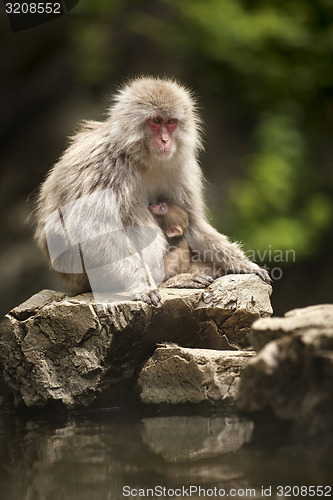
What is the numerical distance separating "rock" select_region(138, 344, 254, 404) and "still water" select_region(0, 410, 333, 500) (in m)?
0.24

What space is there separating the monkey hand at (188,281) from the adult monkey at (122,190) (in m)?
0.24

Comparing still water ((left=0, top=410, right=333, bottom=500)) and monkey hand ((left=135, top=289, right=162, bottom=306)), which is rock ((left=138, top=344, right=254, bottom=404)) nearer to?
still water ((left=0, top=410, right=333, bottom=500))

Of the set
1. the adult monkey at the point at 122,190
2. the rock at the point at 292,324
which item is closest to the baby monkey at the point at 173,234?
the adult monkey at the point at 122,190

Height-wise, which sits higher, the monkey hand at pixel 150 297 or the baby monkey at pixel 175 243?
the baby monkey at pixel 175 243

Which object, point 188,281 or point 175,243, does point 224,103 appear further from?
point 188,281

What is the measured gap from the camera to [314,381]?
3.51m

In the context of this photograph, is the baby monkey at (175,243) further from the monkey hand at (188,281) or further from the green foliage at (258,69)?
the green foliage at (258,69)

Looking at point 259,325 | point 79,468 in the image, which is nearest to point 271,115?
point 259,325

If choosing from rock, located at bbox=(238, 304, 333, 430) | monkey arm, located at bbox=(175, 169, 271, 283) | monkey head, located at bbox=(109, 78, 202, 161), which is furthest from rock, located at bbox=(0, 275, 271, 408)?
rock, located at bbox=(238, 304, 333, 430)

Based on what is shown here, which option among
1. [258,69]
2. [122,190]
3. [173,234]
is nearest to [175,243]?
[173,234]

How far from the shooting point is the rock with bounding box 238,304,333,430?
347 cm

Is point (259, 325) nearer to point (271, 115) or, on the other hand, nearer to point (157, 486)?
point (157, 486)

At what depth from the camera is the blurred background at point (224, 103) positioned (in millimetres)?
9086

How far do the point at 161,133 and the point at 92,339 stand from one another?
1.93 meters
